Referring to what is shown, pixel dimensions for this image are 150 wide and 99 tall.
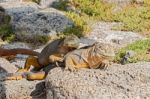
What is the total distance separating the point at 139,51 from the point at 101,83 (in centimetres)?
517

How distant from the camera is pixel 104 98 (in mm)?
4578

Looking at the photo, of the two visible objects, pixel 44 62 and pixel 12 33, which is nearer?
pixel 44 62

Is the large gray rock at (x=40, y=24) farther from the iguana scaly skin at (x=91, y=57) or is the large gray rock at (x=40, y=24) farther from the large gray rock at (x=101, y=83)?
the large gray rock at (x=101, y=83)

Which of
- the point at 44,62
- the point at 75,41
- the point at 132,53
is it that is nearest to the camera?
the point at 75,41

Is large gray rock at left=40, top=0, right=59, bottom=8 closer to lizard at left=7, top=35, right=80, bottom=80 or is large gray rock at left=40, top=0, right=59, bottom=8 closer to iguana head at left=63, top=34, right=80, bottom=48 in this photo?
lizard at left=7, top=35, right=80, bottom=80

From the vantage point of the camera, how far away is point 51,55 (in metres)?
5.50

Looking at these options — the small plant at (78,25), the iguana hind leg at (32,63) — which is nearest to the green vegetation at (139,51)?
the small plant at (78,25)

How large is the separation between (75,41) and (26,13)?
723 centimetres

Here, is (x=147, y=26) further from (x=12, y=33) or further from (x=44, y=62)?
(x=44, y=62)

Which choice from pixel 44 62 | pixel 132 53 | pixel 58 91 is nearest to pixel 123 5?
pixel 132 53

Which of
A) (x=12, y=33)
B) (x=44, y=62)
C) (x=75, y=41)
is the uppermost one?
(x=75, y=41)

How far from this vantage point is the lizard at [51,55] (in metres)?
5.33

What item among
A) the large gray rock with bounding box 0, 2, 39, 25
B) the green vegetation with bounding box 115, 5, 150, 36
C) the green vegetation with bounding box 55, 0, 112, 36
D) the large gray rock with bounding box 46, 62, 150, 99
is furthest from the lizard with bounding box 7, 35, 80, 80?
the large gray rock with bounding box 0, 2, 39, 25

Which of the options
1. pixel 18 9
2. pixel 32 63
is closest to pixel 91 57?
pixel 32 63
